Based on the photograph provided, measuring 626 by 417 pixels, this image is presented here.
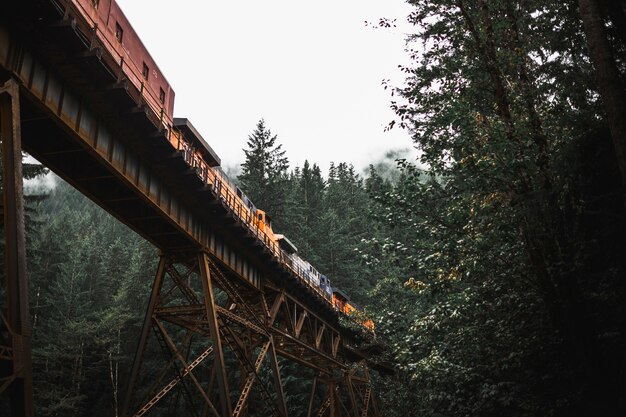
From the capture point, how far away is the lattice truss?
16.3 m

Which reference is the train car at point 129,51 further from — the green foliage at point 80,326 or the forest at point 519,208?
the green foliage at point 80,326

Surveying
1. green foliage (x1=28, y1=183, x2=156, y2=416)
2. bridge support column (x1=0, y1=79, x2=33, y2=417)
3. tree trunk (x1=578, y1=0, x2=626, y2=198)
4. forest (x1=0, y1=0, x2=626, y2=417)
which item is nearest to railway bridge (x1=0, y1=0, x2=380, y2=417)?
bridge support column (x1=0, y1=79, x2=33, y2=417)

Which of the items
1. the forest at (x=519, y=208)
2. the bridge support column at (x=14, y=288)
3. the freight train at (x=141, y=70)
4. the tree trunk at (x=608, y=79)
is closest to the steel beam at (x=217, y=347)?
the freight train at (x=141, y=70)

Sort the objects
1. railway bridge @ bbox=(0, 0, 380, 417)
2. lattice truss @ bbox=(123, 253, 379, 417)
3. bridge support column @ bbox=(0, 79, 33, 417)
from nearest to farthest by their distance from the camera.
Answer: bridge support column @ bbox=(0, 79, 33, 417) < railway bridge @ bbox=(0, 0, 380, 417) < lattice truss @ bbox=(123, 253, 379, 417)

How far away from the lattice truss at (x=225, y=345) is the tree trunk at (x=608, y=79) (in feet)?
41.6

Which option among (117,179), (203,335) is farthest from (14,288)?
(203,335)

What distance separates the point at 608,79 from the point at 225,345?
19.5 m

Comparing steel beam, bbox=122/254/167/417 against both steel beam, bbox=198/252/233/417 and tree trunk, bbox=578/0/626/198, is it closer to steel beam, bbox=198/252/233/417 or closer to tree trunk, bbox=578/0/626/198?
steel beam, bbox=198/252/233/417

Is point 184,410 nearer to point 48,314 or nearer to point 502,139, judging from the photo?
point 48,314

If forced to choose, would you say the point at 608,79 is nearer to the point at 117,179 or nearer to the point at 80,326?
the point at 117,179

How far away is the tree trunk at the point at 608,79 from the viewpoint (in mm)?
7436

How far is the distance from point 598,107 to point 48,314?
44.8 meters

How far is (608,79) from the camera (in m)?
7.89

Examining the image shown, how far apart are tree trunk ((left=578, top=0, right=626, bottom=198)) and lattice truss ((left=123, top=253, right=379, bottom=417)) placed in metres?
12.7
